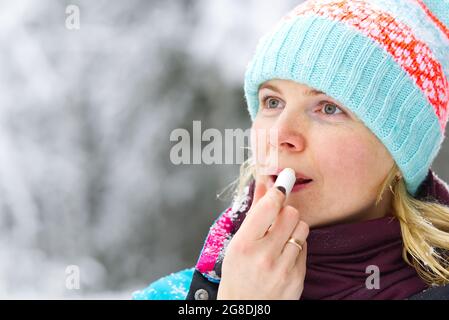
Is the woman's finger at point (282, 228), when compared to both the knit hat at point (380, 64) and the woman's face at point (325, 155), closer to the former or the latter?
the woman's face at point (325, 155)

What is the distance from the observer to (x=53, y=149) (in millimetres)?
3213

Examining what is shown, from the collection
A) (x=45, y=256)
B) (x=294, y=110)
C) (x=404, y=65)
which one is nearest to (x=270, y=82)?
(x=294, y=110)

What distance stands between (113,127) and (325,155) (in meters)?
2.26

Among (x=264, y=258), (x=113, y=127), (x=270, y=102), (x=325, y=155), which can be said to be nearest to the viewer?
(x=264, y=258)

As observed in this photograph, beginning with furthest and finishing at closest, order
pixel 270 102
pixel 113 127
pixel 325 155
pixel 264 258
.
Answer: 1. pixel 113 127
2. pixel 270 102
3. pixel 325 155
4. pixel 264 258

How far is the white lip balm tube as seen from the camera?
1.16 meters

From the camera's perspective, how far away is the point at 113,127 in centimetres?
328

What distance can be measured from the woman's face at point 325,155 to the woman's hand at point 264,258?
0.40ft

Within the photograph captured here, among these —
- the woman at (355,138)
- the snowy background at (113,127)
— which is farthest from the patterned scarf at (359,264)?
the snowy background at (113,127)

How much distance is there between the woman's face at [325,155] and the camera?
123 centimetres

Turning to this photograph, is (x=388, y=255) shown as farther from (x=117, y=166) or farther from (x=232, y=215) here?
(x=117, y=166)

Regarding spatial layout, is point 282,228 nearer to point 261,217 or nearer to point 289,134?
point 261,217

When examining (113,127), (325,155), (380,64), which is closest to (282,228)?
(325,155)

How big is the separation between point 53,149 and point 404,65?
2.42 meters
